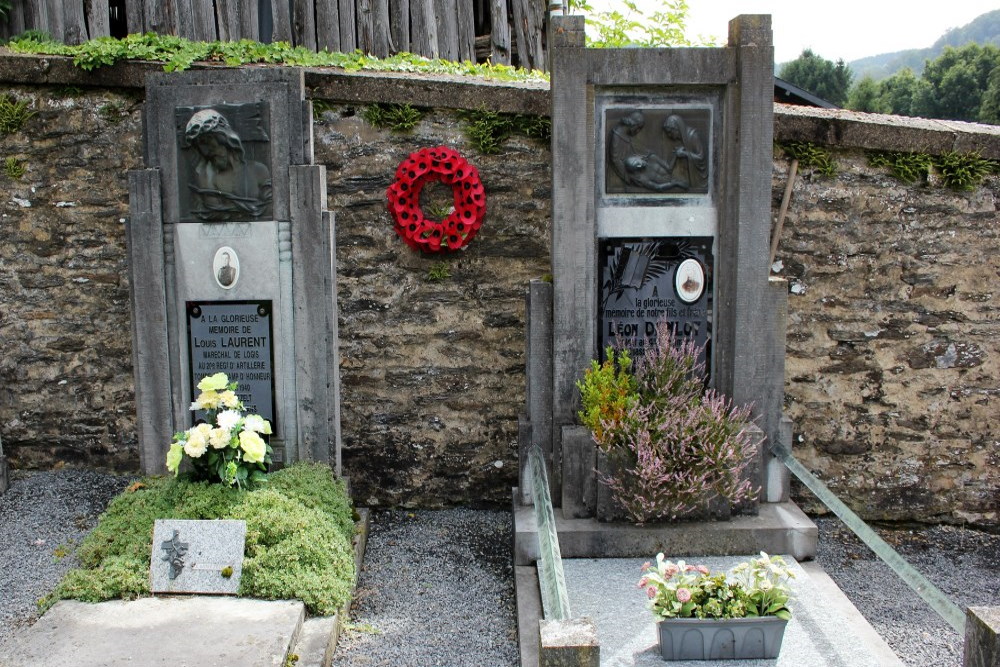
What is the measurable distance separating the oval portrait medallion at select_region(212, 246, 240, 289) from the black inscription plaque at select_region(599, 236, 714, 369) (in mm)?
2268

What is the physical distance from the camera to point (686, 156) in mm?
5328

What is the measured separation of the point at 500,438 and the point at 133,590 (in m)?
3.02

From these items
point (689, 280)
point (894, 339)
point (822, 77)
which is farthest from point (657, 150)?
point (822, 77)

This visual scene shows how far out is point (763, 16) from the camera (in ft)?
16.9

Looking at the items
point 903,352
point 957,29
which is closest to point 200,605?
point 903,352

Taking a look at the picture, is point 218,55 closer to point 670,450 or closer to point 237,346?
point 237,346

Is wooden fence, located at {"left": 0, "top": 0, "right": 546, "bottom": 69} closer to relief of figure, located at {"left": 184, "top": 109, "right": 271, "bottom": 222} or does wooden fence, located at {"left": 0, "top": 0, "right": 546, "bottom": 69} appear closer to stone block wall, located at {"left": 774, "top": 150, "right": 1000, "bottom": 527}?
relief of figure, located at {"left": 184, "top": 109, "right": 271, "bottom": 222}

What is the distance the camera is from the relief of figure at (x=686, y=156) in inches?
209

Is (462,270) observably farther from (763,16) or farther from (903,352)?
(903,352)

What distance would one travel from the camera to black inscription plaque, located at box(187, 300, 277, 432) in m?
5.24

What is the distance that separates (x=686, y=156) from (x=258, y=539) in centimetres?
339

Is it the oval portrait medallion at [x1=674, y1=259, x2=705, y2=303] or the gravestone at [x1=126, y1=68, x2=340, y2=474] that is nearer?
the gravestone at [x1=126, y1=68, x2=340, y2=474]

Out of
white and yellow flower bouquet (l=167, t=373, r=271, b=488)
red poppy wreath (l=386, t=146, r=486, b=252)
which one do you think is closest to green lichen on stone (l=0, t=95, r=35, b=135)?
red poppy wreath (l=386, t=146, r=486, b=252)

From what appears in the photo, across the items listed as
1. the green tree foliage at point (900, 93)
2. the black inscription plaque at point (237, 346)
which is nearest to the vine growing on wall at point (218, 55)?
the black inscription plaque at point (237, 346)
